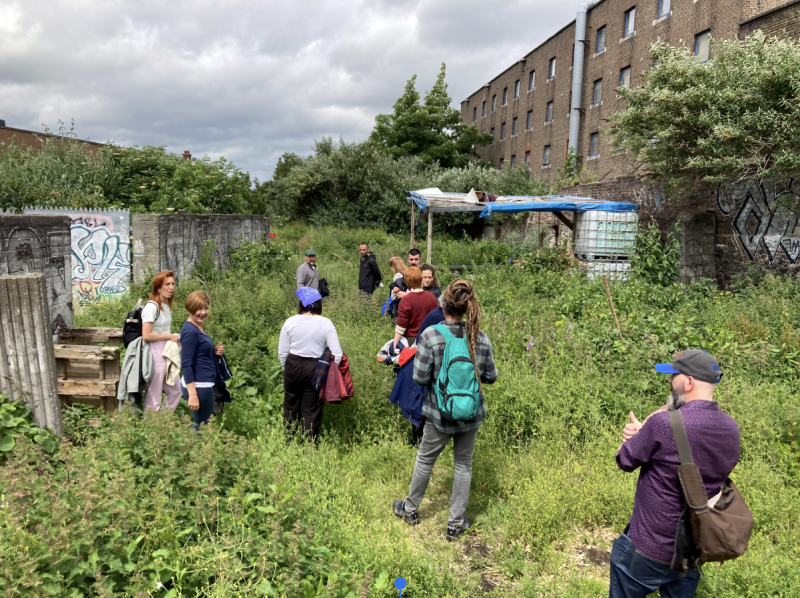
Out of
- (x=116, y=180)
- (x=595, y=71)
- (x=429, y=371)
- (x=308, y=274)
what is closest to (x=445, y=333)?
(x=429, y=371)

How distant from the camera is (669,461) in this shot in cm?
244

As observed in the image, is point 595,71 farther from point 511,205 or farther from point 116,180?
point 116,180

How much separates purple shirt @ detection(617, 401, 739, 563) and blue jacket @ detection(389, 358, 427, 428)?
6.65 feet

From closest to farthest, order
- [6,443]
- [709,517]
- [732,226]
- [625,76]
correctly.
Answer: [709,517] → [6,443] → [732,226] → [625,76]

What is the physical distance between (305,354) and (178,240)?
728cm

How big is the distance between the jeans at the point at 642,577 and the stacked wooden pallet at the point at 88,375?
159 inches

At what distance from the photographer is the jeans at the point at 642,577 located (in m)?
2.48

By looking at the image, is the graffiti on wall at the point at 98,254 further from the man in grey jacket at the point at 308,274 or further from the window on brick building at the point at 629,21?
the window on brick building at the point at 629,21

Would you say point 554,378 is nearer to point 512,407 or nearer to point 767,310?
point 512,407

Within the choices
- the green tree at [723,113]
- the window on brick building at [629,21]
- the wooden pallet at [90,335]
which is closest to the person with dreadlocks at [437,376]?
the wooden pallet at [90,335]

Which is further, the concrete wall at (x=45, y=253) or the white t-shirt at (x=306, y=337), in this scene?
the concrete wall at (x=45, y=253)

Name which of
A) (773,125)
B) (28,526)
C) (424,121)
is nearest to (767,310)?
(773,125)

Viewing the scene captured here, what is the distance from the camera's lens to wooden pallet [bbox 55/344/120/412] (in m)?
4.39

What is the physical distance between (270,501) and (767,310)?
7.63m
